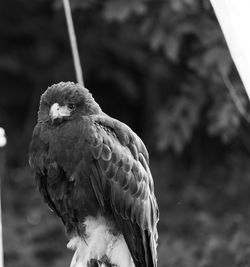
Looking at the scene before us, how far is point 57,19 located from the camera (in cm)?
952

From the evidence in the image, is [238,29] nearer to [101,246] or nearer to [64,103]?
[64,103]

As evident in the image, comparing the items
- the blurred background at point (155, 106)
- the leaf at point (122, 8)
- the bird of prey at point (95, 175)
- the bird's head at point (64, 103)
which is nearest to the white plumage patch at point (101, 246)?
the bird of prey at point (95, 175)

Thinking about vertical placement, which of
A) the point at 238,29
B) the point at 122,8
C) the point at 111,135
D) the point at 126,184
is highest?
the point at 122,8

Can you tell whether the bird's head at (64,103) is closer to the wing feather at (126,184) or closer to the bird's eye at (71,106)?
the bird's eye at (71,106)

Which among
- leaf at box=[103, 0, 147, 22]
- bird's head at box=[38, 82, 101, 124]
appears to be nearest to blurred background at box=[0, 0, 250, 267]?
leaf at box=[103, 0, 147, 22]

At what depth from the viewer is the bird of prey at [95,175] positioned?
5383 millimetres

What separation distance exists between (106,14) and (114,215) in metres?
3.03

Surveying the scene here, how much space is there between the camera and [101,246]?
5.61 m

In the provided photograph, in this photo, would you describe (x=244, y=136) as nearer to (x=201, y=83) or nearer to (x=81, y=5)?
(x=201, y=83)

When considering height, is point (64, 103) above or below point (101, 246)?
above

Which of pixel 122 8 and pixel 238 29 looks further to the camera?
pixel 122 8

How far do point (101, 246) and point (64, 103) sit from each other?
2.95 ft

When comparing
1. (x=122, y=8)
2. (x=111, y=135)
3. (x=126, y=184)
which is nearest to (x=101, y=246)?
(x=126, y=184)

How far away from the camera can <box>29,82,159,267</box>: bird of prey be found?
538cm
